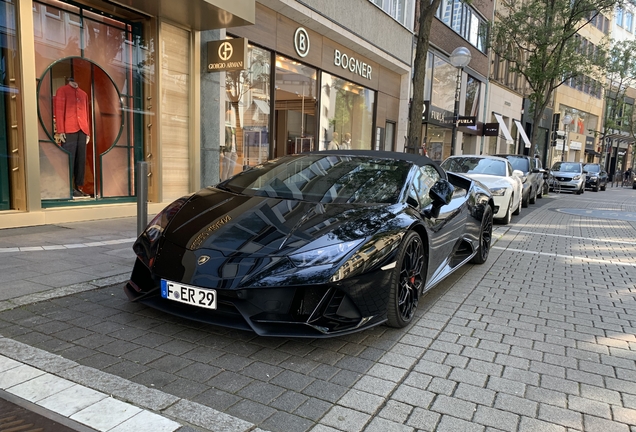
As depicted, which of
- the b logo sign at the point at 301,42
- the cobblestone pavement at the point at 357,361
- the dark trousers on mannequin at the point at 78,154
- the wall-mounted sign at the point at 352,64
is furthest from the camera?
the wall-mounted sign at the point at 352,64

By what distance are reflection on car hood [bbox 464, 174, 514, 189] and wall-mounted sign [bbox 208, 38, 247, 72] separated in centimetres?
574

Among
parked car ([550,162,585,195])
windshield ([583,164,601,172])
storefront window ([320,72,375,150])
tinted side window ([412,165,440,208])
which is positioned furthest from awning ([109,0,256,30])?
windshield ([583,164,601,172])

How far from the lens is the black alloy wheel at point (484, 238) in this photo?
230 inches

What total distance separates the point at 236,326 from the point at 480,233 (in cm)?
397

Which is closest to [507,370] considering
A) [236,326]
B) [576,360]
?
[576,360]

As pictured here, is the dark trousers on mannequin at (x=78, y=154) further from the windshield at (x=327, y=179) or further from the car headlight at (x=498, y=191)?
the car headlight at (x=498, y=191)

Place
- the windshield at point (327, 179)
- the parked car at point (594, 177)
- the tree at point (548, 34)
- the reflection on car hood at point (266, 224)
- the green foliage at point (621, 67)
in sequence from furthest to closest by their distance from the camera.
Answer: the green foliage at point (621, 67) → the parked car at point (594, 177) → the tree at point (548, 34) → the windshield at point (327, 179) → the reflection on car hood at point (266, 224)

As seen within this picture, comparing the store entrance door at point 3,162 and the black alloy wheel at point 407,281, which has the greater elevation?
the store entrance door at point 3,162

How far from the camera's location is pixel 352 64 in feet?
49.3

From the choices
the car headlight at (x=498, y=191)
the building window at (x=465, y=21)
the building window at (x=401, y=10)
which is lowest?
the car headlight at (x=498, y=191)

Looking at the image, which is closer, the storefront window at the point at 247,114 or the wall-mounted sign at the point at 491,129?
the storefront window at the point at 247,114

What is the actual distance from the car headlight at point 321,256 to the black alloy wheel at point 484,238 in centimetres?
342

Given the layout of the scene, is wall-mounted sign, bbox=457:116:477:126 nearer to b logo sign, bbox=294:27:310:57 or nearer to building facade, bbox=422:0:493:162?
building facade, bbox=422:0:493:162

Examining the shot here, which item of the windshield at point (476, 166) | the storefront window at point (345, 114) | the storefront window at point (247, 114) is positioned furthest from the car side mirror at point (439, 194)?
the storefront window at point (345, 114)
